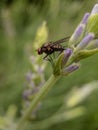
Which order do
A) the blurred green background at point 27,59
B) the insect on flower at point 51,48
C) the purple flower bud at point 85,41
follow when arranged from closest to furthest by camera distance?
1. the purple flower bud at point 85,41
2. the insect on flower at point 51,48
3. the blurred green background at point 27,59

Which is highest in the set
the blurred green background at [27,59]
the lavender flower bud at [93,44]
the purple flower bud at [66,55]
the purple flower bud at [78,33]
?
the blurred green background at [27,59]

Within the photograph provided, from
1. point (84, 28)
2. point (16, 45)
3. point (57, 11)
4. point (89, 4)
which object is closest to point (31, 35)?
point (16, 45)

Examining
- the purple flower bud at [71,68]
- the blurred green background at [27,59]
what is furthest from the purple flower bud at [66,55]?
the blurred green background at [27,59]

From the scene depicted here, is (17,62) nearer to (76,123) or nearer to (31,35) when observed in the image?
(31,35)

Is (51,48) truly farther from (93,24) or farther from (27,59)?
(27,59)

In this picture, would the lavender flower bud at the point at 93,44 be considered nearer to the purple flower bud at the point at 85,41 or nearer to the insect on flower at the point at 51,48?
the purple flower bud at the point at 85,41

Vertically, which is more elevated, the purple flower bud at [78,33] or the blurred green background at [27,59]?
the blurred green background at [27,59]

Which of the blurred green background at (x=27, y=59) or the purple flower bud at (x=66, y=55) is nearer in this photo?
the purple flower bud at (x=66, y=55)

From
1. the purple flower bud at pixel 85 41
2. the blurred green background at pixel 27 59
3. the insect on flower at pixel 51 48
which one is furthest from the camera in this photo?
the blurred green background at pixel 27 59
